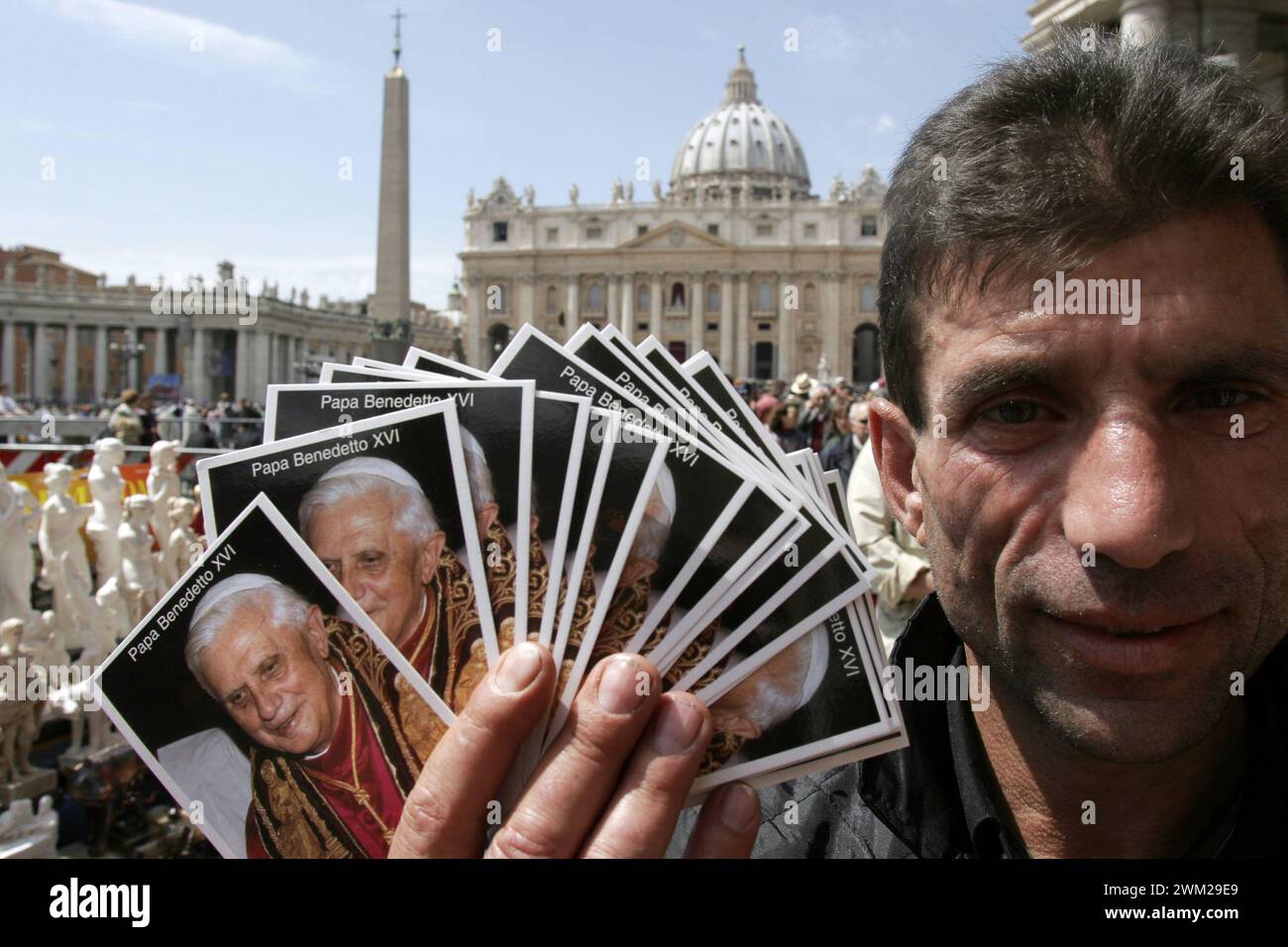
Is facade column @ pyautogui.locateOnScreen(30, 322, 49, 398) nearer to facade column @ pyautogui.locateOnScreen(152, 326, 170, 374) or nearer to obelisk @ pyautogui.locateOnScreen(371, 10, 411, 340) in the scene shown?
facade column @ pyautogui.locateOnScreen(152, 326, 170, 374)

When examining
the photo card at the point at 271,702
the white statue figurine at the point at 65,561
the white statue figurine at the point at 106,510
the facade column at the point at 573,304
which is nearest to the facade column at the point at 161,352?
the facade column at the point at 573,304

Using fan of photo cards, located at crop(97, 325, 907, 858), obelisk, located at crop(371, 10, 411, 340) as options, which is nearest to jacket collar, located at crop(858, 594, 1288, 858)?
fan of photo cards, located at crop(97, 325, 907, 858)

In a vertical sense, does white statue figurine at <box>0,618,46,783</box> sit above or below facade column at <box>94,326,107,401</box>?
below

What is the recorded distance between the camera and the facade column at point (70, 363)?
2325 inches

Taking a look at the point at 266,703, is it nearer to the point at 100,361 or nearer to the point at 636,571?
the point at 636,571

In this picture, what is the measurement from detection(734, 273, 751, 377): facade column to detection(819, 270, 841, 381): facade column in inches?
209

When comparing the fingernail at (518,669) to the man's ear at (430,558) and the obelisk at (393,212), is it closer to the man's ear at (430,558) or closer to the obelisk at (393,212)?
the man's ear at (430,558)

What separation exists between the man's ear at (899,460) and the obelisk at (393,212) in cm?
1963

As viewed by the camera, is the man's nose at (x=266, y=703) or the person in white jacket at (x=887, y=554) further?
the person in white jacket at (x=887, y=554)

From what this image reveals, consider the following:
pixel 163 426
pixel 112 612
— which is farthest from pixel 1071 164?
pixel 163 426

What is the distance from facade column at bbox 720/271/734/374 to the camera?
2667 inches

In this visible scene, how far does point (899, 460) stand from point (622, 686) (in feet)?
1.84

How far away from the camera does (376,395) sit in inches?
52.8

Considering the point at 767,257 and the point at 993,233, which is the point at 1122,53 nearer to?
the point at 993,233
